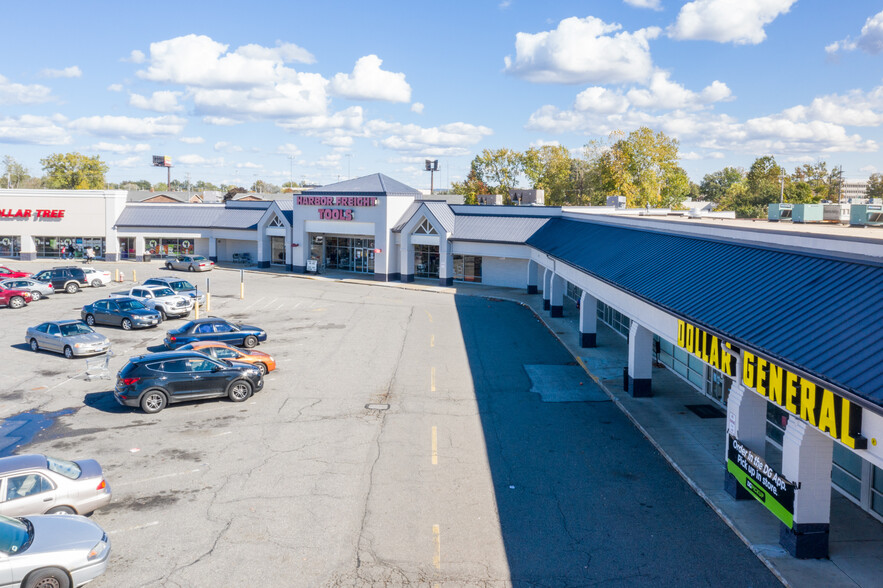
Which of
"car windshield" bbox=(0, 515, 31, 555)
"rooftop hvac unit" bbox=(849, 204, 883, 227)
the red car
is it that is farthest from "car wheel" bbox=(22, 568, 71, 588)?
the red car

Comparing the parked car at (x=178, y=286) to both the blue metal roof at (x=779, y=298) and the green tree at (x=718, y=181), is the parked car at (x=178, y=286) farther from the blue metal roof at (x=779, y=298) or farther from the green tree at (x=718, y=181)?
the green tree at (x=718, y=181)

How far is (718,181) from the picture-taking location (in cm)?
16050

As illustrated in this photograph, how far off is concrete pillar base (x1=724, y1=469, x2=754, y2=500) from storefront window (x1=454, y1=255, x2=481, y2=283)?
40.3m

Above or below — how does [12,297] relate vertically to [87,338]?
above

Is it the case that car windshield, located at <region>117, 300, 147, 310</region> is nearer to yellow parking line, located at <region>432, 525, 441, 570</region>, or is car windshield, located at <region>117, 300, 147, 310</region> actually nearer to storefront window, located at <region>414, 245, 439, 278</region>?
storefront window, located at <region>414, 245, 439, 278</region>

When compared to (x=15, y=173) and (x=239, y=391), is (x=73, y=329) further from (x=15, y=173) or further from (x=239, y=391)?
(x=15, y=173)

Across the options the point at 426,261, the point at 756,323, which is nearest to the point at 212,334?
the point at 756,323

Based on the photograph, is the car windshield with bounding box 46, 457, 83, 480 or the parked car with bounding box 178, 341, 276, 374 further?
the parked car with bounding box 178, 341, 276, 374

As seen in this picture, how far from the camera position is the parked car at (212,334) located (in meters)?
28.1

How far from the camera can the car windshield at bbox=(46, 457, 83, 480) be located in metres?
13.3

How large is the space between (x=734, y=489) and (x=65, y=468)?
1470cm

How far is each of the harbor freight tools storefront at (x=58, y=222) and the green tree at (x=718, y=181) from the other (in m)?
128

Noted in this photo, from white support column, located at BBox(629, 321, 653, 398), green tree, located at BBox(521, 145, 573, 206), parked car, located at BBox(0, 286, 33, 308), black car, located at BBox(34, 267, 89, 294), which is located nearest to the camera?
white support column, located at BBox(629, 321, 653, 398)

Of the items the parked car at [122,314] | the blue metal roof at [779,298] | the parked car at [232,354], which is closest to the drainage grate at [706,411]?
the blue metal roof at [779,298]
